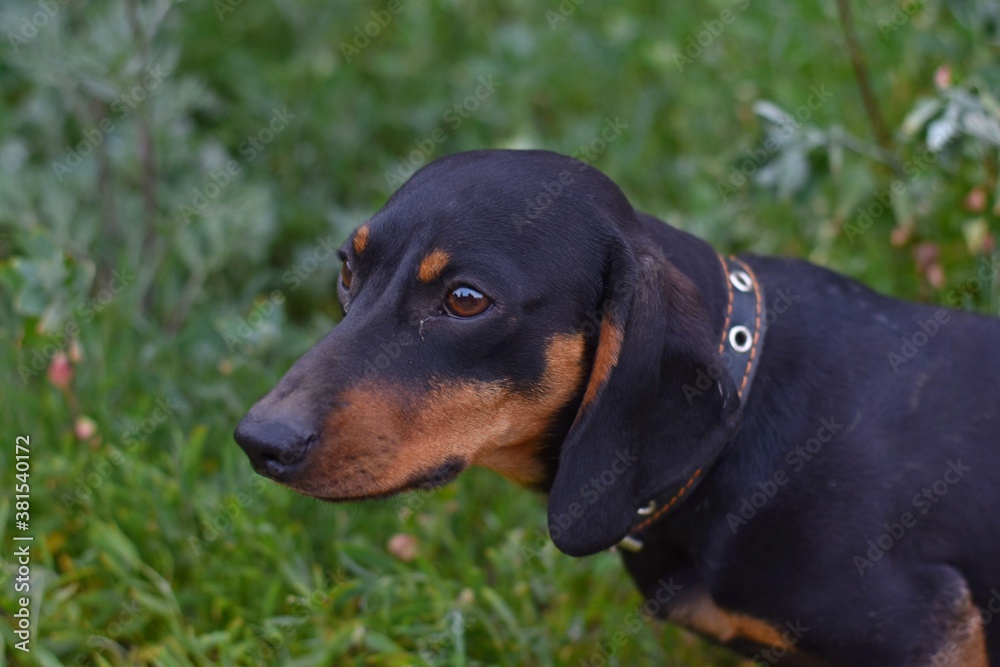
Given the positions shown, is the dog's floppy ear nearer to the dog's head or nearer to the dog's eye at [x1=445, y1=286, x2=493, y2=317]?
the dog's head

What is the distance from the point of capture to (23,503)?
158 inches

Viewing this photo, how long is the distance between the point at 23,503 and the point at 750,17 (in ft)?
15.6

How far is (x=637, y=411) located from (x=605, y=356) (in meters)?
0.17

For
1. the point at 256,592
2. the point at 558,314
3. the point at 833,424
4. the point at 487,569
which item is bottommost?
the point at 487,569

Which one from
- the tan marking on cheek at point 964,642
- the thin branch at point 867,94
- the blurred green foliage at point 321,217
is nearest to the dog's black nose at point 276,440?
the blurred green foliage at point 321,217

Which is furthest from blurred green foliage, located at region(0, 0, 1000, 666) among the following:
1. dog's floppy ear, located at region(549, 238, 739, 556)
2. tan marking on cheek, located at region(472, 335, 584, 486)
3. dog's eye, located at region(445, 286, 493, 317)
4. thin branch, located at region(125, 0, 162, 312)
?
dog's eye, located at region(445, 286, 493, 317)

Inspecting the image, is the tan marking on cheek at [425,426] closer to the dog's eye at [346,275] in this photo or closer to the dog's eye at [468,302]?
the dog's eye at [468,302]

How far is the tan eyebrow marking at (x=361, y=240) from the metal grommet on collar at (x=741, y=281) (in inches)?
41.3

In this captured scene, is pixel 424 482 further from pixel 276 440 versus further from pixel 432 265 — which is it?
pixel 432 265

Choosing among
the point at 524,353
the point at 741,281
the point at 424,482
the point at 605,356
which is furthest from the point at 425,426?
the point at 741,281

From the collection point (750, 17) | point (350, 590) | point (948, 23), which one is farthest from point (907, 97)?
point (350, 590)

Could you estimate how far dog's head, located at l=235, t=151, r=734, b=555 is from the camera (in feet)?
8.87

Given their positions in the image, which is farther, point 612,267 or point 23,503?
point 23,503

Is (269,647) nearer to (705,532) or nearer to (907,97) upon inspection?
(705,532)
